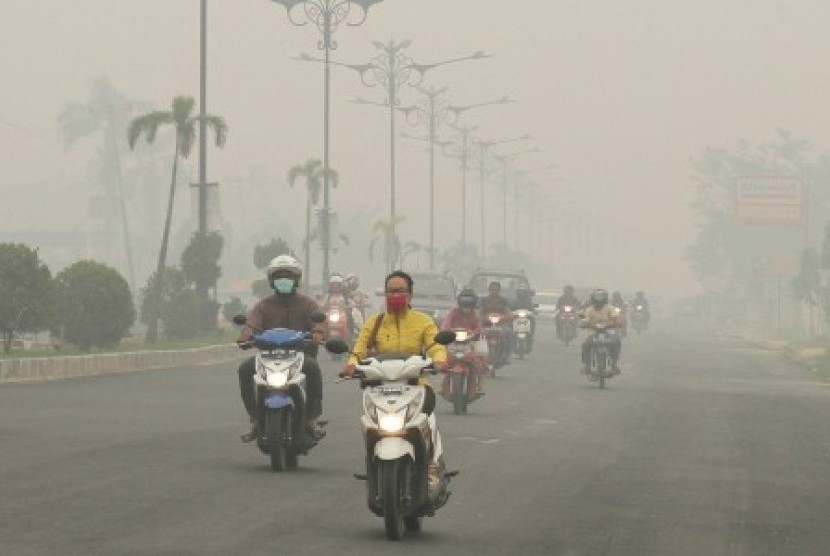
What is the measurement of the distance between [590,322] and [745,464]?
55.1 feet

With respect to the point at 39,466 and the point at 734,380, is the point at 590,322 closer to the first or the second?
the point at 734,380

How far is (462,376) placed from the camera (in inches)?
1085

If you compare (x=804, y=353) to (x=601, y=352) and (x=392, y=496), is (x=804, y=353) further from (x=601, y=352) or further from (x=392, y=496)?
(x=392, y=496)

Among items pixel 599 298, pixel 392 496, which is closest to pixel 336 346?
pixel 392 496

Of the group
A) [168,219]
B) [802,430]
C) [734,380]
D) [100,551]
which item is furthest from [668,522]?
[168,219]

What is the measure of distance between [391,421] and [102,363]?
23845 millimetres

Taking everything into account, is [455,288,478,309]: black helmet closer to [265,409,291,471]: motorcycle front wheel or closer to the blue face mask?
the blue face mask

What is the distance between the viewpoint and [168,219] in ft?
175

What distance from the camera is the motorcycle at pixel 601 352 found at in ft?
121

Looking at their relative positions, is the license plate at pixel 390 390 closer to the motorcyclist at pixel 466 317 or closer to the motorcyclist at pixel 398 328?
the motorcyclist at pixel 398 328

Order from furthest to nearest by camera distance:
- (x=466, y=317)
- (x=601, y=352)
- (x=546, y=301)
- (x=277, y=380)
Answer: (x=546, y=301) < (x=601, y=352) < (x=466, y=317) < (x=277, y=380)

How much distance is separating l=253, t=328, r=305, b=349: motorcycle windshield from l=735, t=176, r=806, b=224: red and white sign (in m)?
106

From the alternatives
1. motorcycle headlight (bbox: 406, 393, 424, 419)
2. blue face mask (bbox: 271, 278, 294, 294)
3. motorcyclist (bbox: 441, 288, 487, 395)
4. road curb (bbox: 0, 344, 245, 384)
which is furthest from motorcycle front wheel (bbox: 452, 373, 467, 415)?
motorcycle headlight (bbox: 406, 393, 424, 419)

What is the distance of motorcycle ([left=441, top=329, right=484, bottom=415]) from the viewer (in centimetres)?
2745
